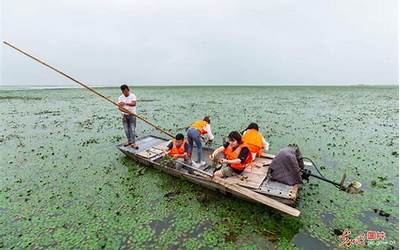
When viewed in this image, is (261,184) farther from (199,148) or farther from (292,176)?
(199,148)

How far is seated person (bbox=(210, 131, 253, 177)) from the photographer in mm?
8352

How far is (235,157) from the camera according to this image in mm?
8516

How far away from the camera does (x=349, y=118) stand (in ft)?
75.7

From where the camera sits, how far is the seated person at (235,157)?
27.4 ft

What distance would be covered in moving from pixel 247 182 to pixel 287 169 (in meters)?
1.31

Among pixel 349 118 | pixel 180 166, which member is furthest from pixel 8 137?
pixel 349 118

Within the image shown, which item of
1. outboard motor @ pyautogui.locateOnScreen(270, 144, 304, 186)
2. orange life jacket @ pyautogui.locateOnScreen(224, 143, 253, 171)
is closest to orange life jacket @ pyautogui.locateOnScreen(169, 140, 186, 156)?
orange life jacket @ pyautogui.locateOnScreen(224, 143, 253, 171)

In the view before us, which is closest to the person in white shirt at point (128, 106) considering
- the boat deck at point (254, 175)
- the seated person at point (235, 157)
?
the boat deck at point (254, 175)

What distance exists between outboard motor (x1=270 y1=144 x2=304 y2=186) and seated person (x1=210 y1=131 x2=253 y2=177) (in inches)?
36.9

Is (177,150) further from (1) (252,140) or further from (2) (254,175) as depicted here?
(2) (254,175)

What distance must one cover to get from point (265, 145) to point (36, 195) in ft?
28.9

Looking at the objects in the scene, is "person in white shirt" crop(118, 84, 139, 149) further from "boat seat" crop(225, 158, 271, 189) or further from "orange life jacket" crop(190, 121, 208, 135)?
"boat seat" crop(225, 158, 271, 189)

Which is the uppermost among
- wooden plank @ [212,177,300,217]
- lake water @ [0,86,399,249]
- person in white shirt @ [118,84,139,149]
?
person in white shirt @ [118,84,139,149]

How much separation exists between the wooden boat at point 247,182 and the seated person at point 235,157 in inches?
9.7
